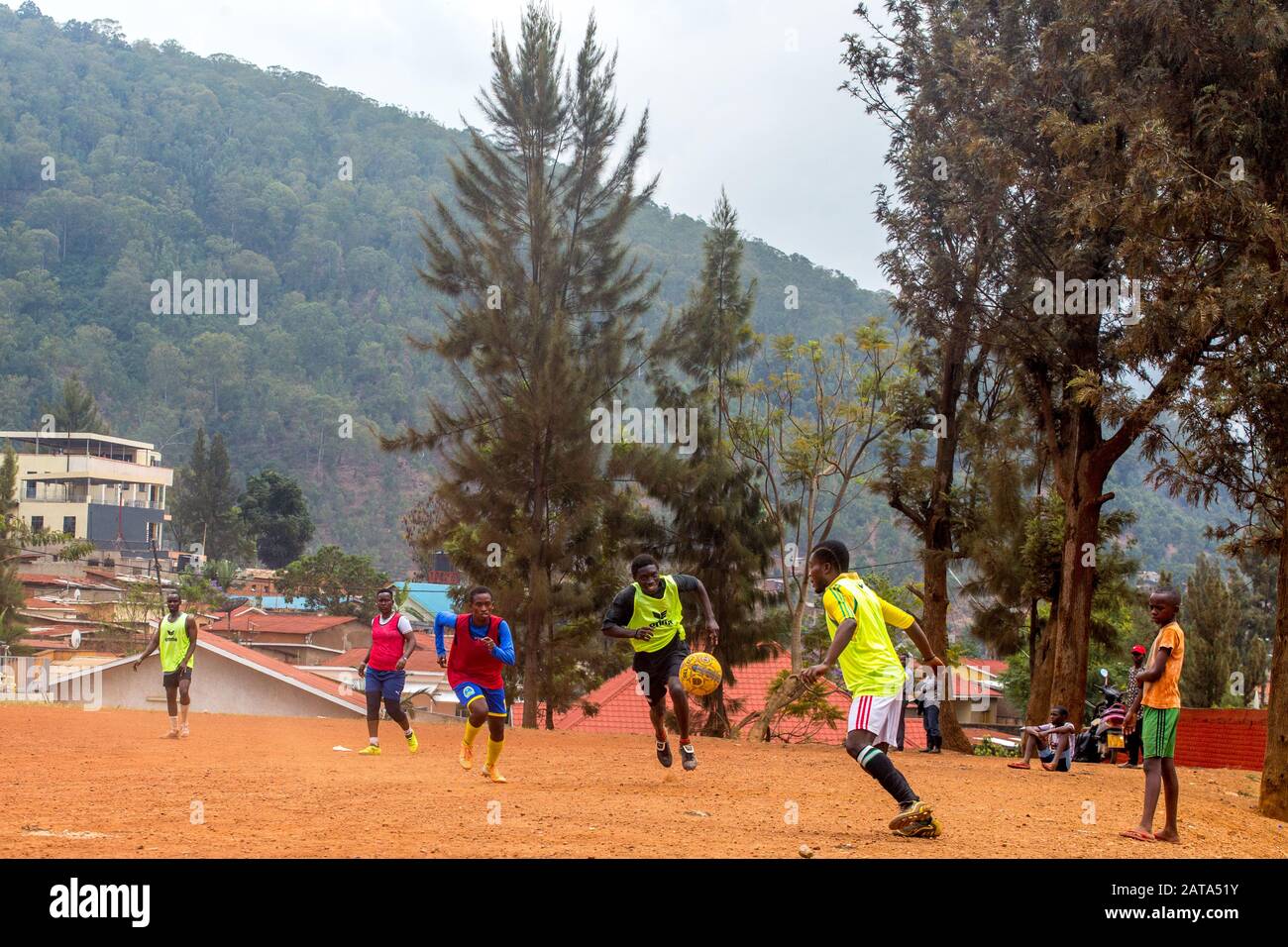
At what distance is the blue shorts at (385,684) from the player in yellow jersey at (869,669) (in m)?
8.12

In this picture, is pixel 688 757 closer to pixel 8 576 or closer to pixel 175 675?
pixel 175 675

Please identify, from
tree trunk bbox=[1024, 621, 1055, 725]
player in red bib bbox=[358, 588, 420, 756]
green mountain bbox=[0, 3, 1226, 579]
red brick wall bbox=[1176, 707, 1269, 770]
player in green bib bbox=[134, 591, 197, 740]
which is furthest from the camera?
green mountain bbox=[0, 3, 1226, 579]

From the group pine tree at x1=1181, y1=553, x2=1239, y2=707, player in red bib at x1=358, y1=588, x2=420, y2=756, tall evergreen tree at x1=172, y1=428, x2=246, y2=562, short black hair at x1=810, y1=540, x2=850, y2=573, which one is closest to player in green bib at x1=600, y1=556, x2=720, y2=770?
short black hair at x1=810, y1=540, x2=850, y2=573

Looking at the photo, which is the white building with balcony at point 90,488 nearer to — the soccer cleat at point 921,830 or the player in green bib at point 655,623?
the player in green bib at point 655,623

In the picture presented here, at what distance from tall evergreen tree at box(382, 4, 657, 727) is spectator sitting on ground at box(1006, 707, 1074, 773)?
11113 mm

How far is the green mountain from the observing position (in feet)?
432

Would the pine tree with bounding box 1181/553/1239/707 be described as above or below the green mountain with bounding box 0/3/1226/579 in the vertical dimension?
below

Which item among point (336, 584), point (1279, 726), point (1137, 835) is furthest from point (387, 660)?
point (336, 584)

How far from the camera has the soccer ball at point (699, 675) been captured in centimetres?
1185

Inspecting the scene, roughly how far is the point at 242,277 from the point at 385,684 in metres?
151

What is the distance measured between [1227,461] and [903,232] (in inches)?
332

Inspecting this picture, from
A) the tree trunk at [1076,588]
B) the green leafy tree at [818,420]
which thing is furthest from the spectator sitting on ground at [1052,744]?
the green leafy tree at [818,420]

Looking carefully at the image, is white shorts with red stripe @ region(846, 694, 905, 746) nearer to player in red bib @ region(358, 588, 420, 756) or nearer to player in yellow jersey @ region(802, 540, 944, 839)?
player in yellow jersey @ region(802, 540, 944, 839)
